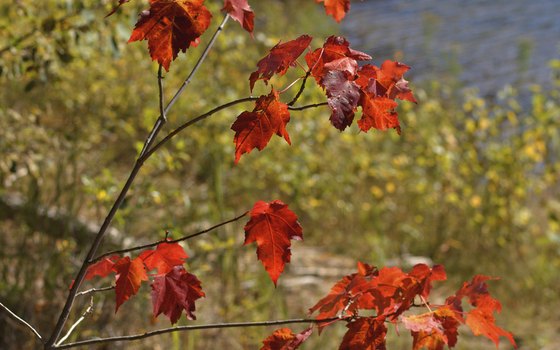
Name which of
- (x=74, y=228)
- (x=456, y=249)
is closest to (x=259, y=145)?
(x=74, y=228)

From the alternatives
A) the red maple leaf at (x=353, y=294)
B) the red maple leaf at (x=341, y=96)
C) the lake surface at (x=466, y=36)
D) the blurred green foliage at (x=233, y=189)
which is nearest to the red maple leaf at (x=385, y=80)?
the red maple leaf at (x=341, y=96)

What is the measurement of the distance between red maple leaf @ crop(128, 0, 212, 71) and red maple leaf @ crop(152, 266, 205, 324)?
414 millimetres

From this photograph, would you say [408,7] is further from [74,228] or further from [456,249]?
[74,228]

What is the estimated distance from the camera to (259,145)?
52.7 inches

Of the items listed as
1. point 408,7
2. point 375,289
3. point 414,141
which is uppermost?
point 408,7

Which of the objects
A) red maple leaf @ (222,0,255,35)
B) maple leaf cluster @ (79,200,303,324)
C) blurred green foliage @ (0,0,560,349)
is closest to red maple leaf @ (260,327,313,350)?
maple leaf cluster @ (79,200,303,324)

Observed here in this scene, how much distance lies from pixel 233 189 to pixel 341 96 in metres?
3.02

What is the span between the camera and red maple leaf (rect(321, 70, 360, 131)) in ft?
4.05

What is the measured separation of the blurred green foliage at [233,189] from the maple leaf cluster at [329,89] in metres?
1.47

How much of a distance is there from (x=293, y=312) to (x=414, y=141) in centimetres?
233

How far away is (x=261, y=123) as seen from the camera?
1350 mm

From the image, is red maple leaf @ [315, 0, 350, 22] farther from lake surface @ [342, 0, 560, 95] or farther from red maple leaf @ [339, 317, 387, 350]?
lake surface @ [342, 0, 560, 95]

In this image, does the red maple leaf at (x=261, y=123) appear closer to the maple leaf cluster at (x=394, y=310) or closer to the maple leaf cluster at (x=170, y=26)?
the maple leaf cluster at (x=170, y=26)

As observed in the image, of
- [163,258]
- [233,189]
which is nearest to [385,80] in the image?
[163,258]
